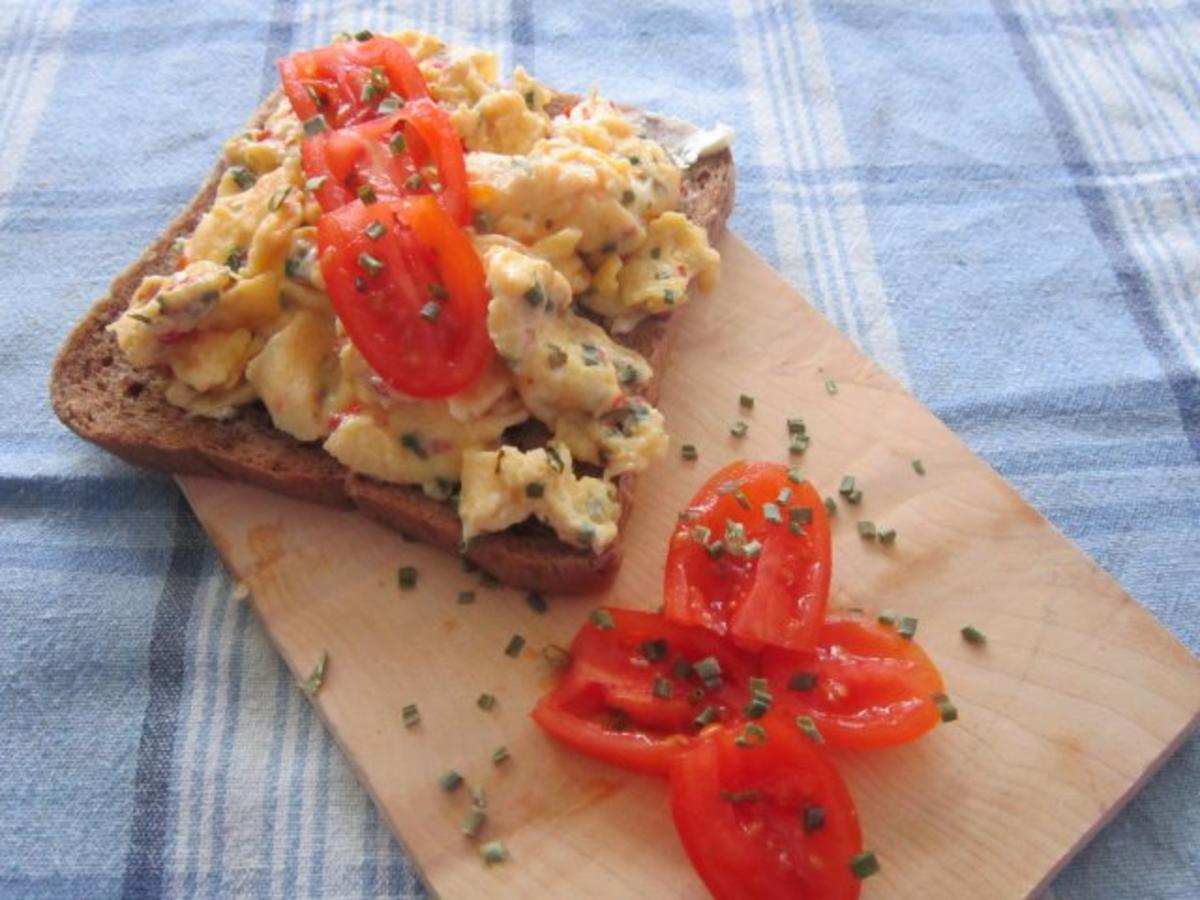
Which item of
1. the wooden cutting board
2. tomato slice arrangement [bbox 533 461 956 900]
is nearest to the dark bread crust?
the wooden cutting board

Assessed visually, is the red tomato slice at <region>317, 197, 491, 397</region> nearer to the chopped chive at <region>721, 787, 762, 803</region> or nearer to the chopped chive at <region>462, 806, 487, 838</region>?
the chopped chive at <region>462, 806, 487, 838</region>

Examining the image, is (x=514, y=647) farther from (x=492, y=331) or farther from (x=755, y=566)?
(x=492, y=331)

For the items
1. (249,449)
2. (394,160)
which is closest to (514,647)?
(249,449)

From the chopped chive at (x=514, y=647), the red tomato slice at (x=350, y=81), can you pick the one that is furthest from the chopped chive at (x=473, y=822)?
the red tomato slice at (x=350, y=81)

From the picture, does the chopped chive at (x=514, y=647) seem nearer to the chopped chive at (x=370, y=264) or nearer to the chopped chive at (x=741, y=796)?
the chopped chive at (x=741, y=796)

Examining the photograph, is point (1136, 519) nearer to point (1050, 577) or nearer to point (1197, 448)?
point (1197, 448)

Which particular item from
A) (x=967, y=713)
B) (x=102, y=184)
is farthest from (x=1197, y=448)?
(x=102, y=184)
